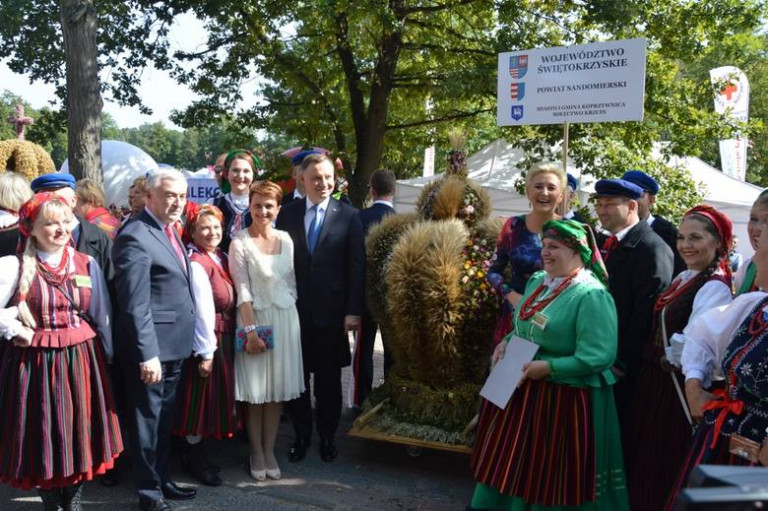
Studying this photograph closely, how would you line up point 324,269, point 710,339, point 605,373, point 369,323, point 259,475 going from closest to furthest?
1. point 710,339
2. point 605,373
3. point 259,475
4. point 324,269
5. point 369,323

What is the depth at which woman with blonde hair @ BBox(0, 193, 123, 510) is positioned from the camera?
346 centimetres

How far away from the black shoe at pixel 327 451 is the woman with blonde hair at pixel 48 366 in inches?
60.1

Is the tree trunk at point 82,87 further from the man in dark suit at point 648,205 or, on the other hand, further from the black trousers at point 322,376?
the man in dark suit at point 648,205

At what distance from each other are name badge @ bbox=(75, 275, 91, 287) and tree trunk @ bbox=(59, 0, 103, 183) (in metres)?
3.88

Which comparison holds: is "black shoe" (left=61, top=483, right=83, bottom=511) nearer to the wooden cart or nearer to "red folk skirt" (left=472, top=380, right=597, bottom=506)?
the wooden cart

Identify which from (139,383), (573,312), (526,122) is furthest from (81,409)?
(526,122)

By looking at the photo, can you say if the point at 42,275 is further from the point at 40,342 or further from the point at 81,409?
the point at 81,409

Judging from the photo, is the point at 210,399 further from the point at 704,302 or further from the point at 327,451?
the point at 704,302

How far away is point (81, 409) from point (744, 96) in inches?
676

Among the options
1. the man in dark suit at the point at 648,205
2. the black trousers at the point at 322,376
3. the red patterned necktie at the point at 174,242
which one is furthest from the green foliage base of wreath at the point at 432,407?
the man in dark suit at the point at 648,205

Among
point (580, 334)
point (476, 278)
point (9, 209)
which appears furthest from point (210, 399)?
point (580, 334)

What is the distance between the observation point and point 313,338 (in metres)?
4.60

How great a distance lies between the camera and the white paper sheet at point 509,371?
11.1 ft

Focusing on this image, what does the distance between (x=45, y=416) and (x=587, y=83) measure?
3.91m
